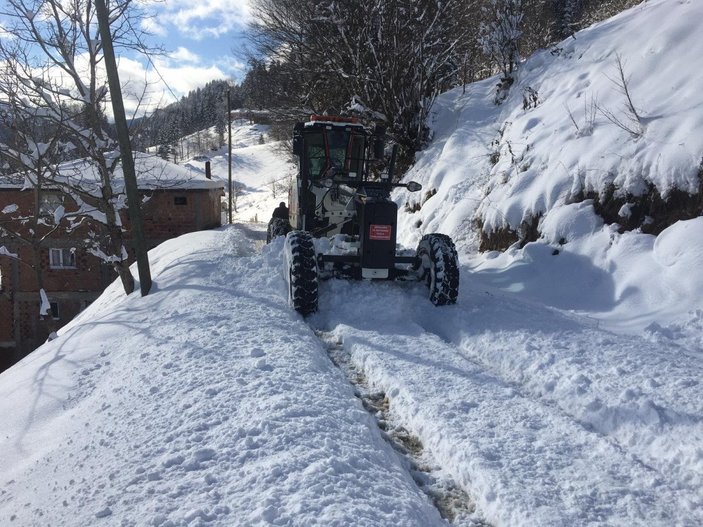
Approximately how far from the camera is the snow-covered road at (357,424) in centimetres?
279

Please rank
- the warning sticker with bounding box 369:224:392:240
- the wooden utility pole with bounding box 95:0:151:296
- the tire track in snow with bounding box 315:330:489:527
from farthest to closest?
the wooden utility pole with bounding box 95:0:151:296 < the warning sticker with bounding box 369:224:392:240 < the tire track in snow with bounding box 315:330:489:527

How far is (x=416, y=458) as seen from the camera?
3447 mm

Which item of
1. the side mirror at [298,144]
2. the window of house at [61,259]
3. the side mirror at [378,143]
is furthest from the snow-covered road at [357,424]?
the window of house at [61,259]

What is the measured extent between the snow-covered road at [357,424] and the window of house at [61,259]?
1612cm

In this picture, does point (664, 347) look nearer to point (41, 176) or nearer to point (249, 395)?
point (249, 395)

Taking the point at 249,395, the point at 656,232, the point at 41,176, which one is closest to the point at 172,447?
the point at 249,395

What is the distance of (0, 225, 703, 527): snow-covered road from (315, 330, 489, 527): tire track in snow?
0.02m

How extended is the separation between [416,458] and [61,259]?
21.1m

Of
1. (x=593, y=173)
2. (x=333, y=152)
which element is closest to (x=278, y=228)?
(x=333, y=152)

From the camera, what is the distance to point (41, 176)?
1006cm

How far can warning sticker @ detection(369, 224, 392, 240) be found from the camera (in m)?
6.40

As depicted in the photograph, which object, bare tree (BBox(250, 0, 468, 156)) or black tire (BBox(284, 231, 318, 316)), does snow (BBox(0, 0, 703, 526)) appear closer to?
black tire (BBox(284, 231, 318, 316))

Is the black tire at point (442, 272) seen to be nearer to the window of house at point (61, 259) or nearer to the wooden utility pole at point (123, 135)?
the wooden utility pole at point (123, 135)

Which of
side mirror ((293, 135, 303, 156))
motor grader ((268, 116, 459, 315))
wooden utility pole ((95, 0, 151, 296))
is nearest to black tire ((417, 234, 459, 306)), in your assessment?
motor grader ((268, 116, 459, 315))
